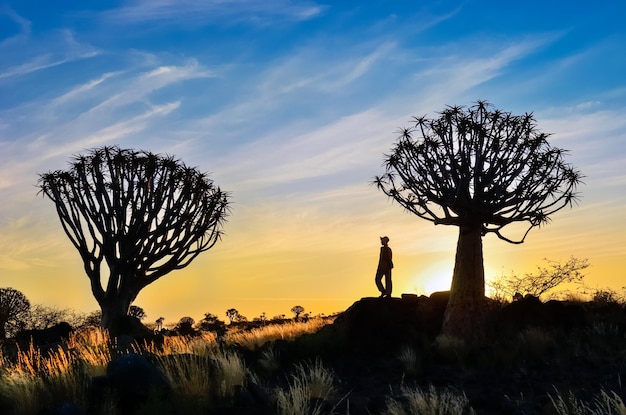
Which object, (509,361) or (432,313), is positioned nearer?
(509,361)

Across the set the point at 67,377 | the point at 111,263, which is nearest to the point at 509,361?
the point at 67,377

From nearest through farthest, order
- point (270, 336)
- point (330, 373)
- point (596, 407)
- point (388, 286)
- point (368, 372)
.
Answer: point (596, 407) < point (330, 373) < point (368, 372) < point (388, 286) < point (270, 336)

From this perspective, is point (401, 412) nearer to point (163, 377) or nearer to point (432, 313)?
point (163, 377)

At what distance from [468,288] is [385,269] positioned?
9.86 feet

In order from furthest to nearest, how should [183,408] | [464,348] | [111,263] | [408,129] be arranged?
[111,263], [408,129], [464,348], [183,408]

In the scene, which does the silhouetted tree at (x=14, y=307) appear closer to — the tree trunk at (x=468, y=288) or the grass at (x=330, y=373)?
the grass at (x=330, y=373)

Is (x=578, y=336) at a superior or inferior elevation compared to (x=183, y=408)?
inferior

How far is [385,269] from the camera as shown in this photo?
60.8 feet

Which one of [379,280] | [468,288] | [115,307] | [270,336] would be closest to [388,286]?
[379,280]

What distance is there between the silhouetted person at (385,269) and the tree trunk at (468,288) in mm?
2492

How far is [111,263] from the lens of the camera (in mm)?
21672

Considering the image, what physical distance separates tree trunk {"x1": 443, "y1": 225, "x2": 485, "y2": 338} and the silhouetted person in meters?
2.49

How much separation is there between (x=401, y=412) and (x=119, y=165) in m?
15.8

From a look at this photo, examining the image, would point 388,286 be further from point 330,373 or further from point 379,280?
point 330,373
